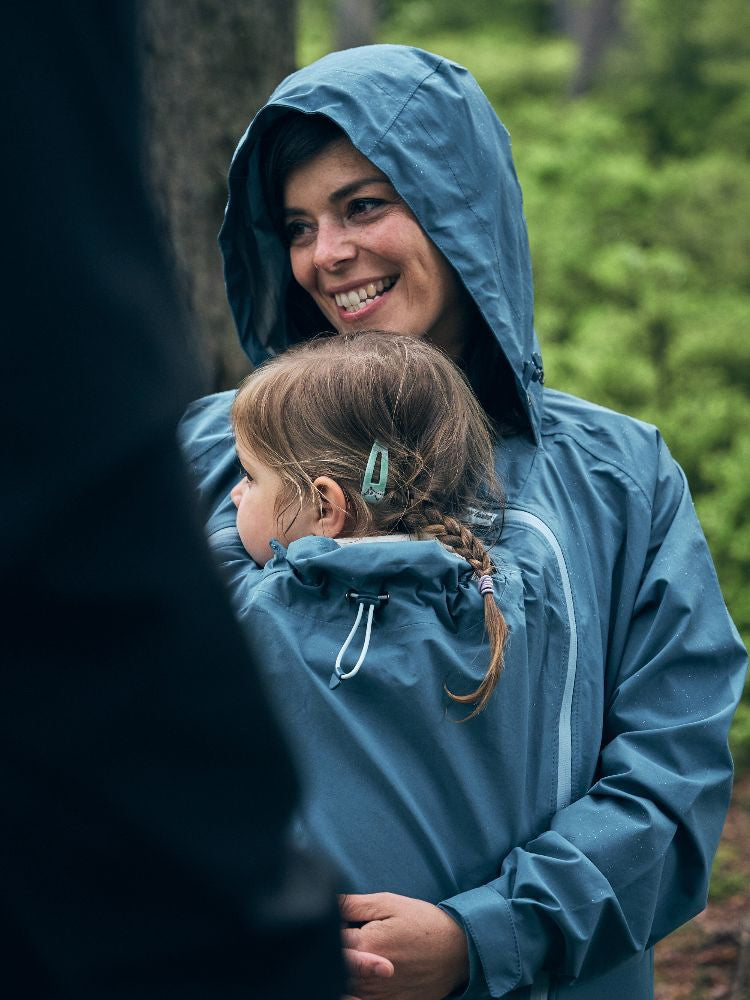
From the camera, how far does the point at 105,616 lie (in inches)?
22.6

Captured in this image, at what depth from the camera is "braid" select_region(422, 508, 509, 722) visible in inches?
65.6

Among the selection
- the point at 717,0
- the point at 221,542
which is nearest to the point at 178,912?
the point at 221,542

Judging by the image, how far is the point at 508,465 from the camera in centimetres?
204

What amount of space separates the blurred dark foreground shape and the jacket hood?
1546 mm

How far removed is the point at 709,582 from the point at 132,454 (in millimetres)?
1562

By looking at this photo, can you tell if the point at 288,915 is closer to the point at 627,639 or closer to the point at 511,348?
the point at 627,639

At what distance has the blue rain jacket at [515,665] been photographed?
5.41ft

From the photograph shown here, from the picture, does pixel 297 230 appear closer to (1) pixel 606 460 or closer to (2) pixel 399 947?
(1) pixel 606 460

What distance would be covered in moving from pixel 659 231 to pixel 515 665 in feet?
20.7

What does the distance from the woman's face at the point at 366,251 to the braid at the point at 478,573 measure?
0.50 m

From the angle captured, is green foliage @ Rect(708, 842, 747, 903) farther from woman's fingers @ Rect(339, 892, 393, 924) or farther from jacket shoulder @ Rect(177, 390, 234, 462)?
woman's fingers @ Rect(339, 892, 393, 924)

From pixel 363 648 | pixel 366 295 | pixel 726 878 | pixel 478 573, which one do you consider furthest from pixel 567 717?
pixel 726 878

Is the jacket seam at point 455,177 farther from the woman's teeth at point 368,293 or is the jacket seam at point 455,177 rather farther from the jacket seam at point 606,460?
the jacket seam at point 606,460

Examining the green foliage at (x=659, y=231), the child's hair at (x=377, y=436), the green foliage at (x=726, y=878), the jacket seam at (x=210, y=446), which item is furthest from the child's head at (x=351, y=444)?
the green foliage at (x=659, y=231)
